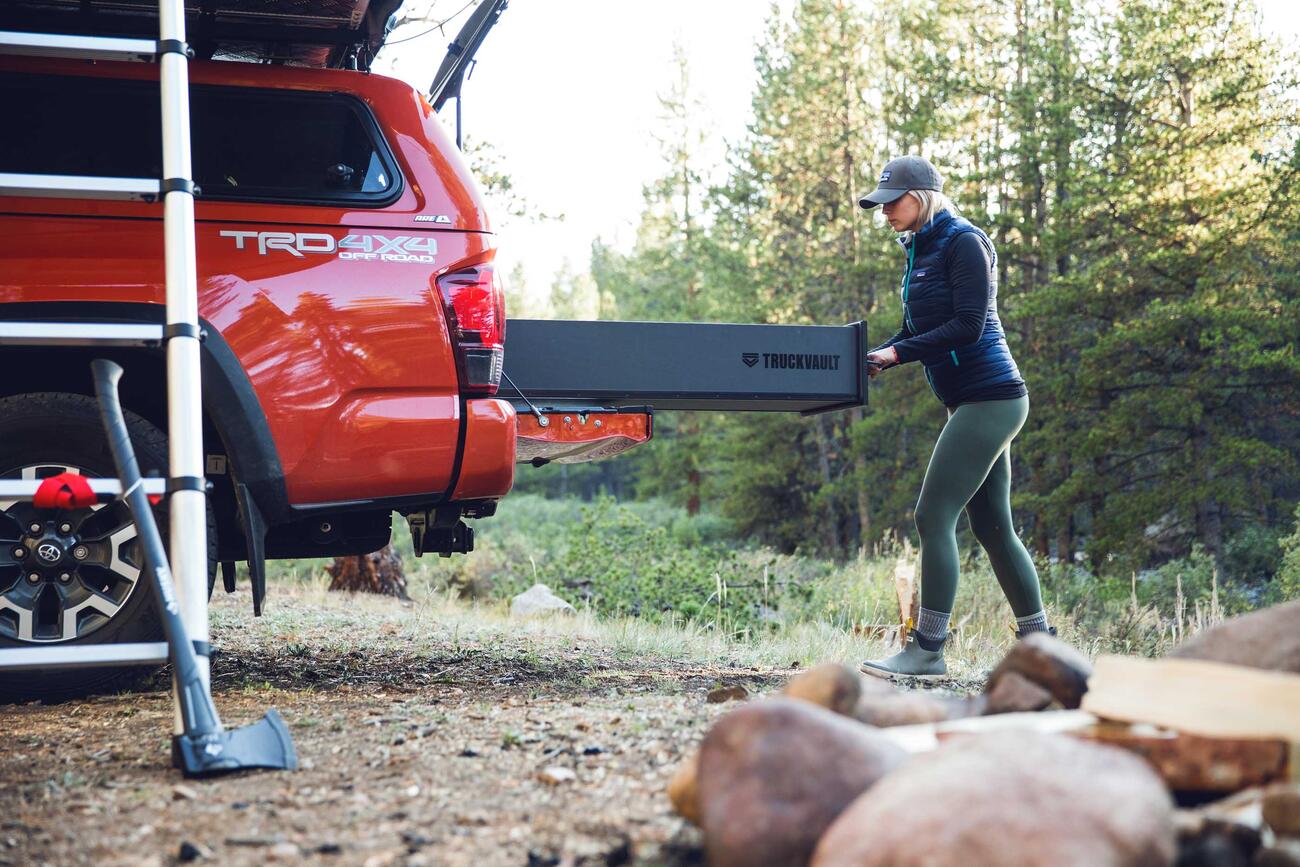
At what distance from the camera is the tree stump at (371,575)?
11508mm

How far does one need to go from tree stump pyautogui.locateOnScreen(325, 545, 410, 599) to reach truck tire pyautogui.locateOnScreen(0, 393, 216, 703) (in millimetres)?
7047

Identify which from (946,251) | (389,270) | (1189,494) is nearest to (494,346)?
(389,270)

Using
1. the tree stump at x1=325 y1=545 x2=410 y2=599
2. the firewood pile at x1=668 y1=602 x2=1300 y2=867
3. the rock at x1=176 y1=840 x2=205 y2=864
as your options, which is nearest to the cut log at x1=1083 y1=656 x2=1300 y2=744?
the firewood pile at x1=668 y1=602 x2=1300 y2=867

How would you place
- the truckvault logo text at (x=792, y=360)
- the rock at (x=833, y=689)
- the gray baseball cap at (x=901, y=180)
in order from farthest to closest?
the truckvault logo text at (x=792, y=360) < the gray baseball cap at (x=901, y=180) < the rock at (x=833, y=689)

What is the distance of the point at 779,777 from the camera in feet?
7.42

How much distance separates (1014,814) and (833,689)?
99cm

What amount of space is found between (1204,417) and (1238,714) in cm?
1733

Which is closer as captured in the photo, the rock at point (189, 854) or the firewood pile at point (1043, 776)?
the firewood pile at point (1043, 776)

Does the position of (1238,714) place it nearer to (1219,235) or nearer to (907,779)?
(907,779)

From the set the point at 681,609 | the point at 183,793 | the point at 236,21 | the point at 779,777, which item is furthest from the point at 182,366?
the point at 681,609

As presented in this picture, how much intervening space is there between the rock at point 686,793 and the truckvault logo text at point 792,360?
2.90 m

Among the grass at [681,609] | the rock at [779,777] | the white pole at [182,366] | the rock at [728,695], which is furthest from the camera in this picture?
the grass at [681,609]

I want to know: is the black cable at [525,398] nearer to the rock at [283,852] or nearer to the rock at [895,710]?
the rock at [895,710]

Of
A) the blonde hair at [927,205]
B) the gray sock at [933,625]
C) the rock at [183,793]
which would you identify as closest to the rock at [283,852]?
the rock at [183,793]
